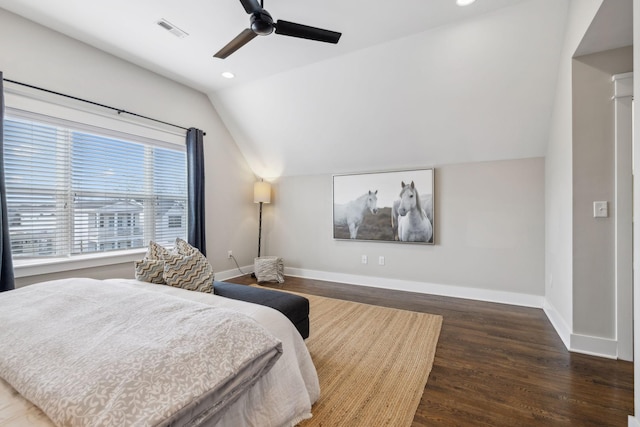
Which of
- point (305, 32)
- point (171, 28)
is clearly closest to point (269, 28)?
point (305, 32)

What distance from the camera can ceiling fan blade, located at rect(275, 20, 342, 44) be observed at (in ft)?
6.48

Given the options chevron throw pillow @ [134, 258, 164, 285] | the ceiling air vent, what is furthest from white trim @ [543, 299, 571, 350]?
the ceiling air vent

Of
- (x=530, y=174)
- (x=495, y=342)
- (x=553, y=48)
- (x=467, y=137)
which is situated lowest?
(x=495, y=342)

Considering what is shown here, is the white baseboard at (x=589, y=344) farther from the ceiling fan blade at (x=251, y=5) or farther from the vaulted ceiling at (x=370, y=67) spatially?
the ceiling fan blade at (x=251, y=5)

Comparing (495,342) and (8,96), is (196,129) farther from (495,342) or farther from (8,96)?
(495,342)

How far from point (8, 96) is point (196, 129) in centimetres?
179

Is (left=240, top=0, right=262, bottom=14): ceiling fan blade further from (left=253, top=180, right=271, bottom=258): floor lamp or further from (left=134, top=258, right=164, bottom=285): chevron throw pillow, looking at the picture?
(left=253, top=180, right=271, bottom=258): floor lamp

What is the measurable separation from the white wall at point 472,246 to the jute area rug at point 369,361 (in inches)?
37.6

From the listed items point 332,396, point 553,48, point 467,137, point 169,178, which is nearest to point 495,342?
point 332,396

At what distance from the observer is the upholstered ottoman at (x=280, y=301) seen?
194 cm

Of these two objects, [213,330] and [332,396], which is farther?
[332,396]

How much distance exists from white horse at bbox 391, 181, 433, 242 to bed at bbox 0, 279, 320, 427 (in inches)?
106

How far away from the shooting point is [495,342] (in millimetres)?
2375

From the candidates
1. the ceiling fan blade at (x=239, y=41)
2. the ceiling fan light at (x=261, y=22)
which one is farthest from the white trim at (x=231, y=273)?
the ceiling fan light at (x=261, y=22)
